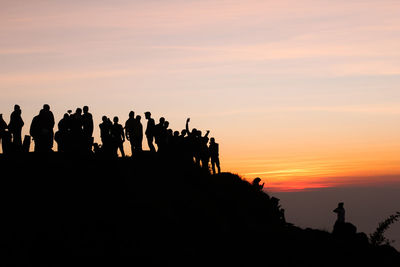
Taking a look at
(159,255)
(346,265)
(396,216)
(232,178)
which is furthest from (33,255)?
(232,178)

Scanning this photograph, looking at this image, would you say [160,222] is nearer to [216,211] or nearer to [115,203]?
[115,203]

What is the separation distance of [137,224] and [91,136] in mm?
7166

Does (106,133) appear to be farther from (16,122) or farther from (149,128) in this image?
(16,122)

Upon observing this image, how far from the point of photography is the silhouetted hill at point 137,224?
2225cm

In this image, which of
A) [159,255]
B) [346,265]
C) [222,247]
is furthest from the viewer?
[346,265]

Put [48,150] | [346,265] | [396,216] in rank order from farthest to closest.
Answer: [396,216] → [48,150] → [346,265]

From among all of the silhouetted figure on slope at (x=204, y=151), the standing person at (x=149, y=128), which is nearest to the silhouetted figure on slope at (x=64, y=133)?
the standing person at (x=149, y=128)

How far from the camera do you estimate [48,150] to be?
29.6 m

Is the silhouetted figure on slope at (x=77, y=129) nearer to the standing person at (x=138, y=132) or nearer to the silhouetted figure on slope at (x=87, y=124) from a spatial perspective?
the silhouetted figure on slope at (x=87, y=124)

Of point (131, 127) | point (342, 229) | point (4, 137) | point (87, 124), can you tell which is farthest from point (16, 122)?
point (342, 229)

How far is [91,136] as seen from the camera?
30828 mm

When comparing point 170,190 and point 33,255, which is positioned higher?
point 170,190

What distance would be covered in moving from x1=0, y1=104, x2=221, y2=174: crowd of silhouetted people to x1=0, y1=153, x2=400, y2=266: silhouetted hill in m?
0.64

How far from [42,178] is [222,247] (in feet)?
27.1
